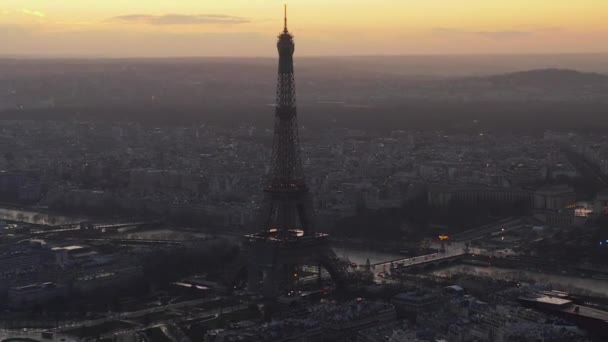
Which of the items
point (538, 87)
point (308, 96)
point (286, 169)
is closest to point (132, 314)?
point (286, 169)

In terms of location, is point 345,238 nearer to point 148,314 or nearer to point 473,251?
point 473,251

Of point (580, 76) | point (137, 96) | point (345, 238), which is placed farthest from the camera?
point (580, 76)

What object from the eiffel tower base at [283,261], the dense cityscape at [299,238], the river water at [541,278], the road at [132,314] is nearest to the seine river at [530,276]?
the river water at [541,278]

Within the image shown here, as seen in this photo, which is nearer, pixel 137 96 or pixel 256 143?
pixel 256 143

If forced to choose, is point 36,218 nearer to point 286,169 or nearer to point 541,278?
point 286,169

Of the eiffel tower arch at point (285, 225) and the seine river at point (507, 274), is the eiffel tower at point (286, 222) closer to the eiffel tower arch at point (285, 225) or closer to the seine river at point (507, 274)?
the eiffel tower arch at point (285, 225)

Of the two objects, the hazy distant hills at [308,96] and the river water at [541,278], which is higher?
the river water at [541,278]

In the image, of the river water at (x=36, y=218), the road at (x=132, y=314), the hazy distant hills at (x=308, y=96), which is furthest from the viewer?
the hazy distant hills at (x=308, y=96)

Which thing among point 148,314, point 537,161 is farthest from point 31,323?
point 537,161
